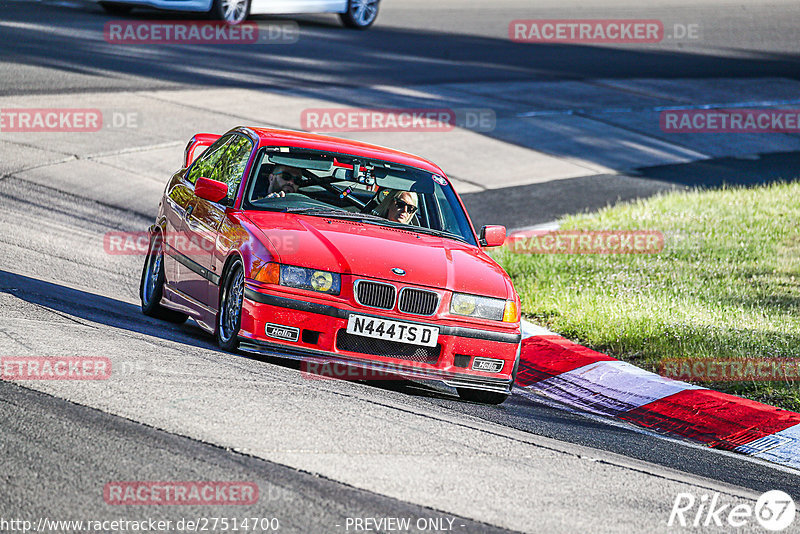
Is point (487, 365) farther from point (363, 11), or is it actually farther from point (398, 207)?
point (363, 11)

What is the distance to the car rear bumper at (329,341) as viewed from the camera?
7129 mm

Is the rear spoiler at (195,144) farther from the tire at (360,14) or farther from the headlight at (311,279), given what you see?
the tire at (360,14)

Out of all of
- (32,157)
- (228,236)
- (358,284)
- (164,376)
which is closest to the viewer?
(164,376)

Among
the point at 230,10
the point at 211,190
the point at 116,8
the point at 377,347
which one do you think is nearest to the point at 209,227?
the point at 211,190

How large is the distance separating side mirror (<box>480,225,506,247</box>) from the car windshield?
0.27 ft

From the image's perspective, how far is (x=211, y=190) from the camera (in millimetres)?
8164

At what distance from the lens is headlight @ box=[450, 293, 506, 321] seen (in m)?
7.38

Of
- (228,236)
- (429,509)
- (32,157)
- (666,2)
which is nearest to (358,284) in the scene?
(228,236)

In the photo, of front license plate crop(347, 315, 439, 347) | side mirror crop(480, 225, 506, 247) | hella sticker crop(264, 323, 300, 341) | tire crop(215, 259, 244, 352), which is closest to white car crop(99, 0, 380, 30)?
side mirror crop(480, 225, 506, 247)

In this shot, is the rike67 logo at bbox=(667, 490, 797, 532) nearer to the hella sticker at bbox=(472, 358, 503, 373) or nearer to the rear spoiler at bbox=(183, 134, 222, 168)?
the hella sticker at bbox=(472, 358, 503, 373)

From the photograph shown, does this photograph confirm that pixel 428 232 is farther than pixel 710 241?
No

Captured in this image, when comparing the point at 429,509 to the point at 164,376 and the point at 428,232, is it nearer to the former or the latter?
the point at 164,376

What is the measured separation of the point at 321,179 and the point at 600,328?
2.63 metres

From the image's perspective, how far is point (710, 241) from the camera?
12734 millimetres
